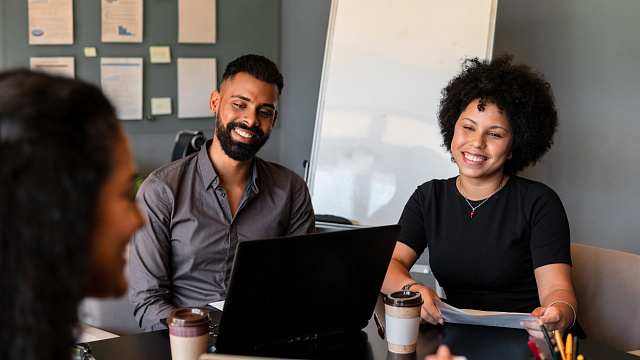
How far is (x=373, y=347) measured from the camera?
4.28 feet

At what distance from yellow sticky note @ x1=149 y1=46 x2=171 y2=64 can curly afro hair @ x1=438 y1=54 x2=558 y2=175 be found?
209cm

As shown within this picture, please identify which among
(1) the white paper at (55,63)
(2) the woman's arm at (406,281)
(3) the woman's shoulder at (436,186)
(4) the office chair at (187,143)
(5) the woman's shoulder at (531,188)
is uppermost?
(1) the white paper at (55,63)

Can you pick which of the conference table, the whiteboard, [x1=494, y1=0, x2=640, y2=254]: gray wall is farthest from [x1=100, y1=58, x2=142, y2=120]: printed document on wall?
the conference table

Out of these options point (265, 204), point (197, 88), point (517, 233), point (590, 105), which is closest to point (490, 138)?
point (517, 233)

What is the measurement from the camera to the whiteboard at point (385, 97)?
2.85 m

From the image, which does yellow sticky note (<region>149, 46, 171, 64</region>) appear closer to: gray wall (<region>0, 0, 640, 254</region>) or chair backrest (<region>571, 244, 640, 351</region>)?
gray wall (<region>0, 0, 640, 254</region>)

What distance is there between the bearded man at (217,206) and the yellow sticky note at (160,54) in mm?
1737

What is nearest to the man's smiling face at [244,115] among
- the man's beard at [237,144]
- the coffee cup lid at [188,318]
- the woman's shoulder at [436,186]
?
the man's beard at [237,144]

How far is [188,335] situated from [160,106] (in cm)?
274

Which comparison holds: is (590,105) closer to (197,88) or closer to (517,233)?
(517,233)

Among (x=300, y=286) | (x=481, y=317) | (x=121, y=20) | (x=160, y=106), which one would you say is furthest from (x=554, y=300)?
(x=121, y=20)

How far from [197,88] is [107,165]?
10.7 feet

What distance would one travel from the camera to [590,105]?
9.57 feet

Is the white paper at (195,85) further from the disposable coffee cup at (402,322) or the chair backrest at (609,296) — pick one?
the disposable coffee cup at (402,322)
